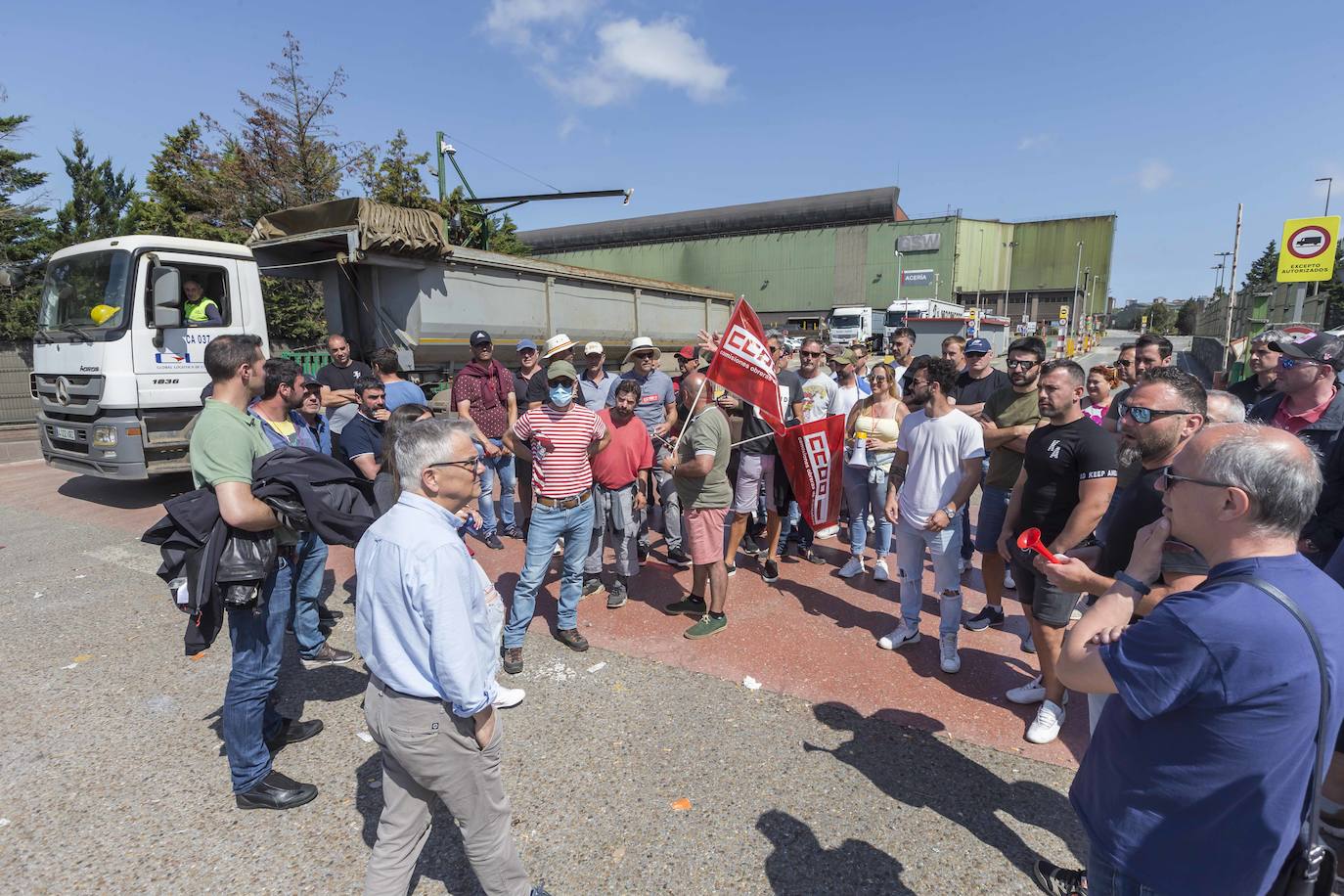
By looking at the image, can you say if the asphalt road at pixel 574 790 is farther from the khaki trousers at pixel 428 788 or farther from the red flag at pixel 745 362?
the red flag at pixel 745 362

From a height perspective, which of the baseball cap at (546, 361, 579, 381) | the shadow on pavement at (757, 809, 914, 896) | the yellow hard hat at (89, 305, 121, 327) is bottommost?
the shadow on pavement at (757, 809, 914, 896)

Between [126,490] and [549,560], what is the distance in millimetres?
8101

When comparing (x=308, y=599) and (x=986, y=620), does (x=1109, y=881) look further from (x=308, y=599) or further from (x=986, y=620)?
(x=308, y=599)

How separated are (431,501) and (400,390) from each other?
11.8 ft

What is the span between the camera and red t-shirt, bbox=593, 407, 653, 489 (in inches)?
188

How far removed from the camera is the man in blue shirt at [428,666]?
6.24ft

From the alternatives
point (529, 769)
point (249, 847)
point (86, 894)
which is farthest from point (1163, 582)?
point (86, 894)

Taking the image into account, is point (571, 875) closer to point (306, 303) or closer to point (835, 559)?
point (835, 559)

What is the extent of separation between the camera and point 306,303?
17938 mm

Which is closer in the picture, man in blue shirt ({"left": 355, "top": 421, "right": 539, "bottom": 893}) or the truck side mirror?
man in blue shirt ({"left": 355, "top": 421, "right": 539, "bottom": 893})

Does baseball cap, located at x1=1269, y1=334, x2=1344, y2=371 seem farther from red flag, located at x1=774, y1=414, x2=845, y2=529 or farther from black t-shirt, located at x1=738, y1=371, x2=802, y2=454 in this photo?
black t-shirt, located at x1=738, y1=371, x2=802, y2=454

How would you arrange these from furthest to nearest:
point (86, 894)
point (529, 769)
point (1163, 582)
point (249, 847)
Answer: point (529, 769), point (249, 847), point (86, 894), point (1163, 582)

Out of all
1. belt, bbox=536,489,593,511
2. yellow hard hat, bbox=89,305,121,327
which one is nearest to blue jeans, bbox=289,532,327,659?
belt, bbox=536,489,593,511

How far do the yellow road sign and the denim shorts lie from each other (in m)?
12.2
